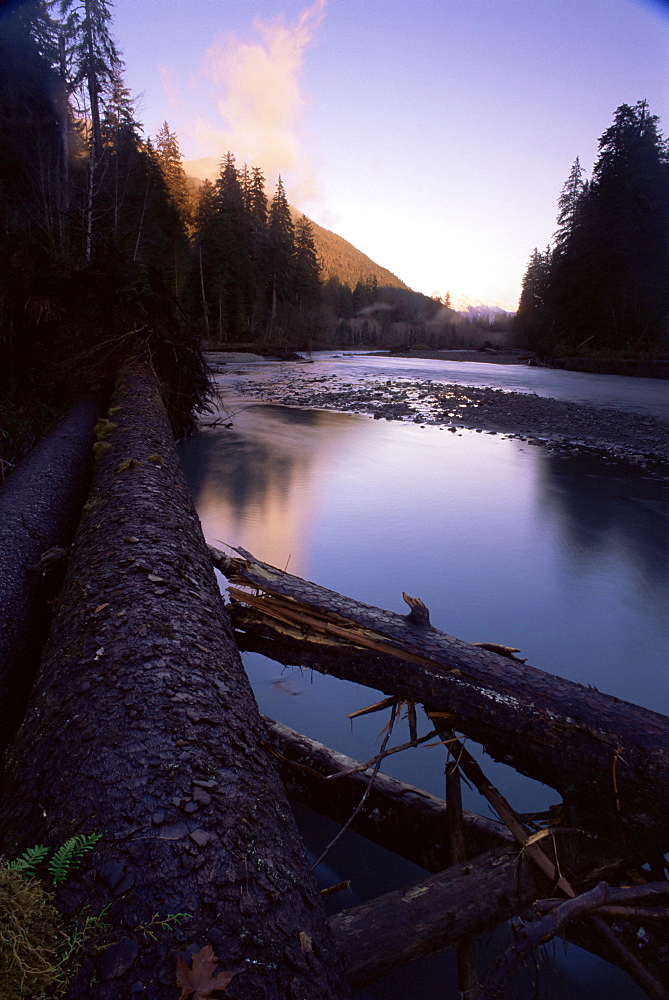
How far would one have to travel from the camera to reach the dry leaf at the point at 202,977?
79cm

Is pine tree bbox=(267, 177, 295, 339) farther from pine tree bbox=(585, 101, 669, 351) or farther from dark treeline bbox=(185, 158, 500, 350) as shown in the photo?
pine tree bbox=(585, 101, 669, 351)

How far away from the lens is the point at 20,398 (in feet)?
20.3

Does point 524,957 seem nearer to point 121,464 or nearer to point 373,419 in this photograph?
point 121,464

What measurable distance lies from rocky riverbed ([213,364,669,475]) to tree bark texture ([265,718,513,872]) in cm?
910

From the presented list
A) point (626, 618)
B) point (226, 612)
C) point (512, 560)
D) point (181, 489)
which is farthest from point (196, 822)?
point (512, 560)

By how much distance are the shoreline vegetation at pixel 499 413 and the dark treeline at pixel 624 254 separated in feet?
54.4

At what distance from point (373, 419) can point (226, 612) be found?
12.3 meters

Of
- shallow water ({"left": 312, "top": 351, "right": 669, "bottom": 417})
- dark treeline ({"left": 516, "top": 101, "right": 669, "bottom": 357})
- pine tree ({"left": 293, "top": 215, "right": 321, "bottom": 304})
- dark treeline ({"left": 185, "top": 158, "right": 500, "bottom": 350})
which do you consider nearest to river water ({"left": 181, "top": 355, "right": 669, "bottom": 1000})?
shallow water ({"left": 312, "top": 351, "right": 669, "bottom": 417})

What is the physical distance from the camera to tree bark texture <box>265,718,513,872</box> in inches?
70.8

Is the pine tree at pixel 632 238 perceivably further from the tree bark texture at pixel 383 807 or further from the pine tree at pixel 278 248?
the tree bark texture at pixel 383 807

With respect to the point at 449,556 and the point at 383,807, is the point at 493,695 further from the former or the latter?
the point at 449,556

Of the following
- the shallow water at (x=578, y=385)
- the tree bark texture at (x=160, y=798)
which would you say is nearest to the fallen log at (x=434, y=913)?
the tree bark texture at (x=160, y=798)

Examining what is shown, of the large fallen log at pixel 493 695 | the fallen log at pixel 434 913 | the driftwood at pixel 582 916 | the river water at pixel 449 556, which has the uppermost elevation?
the large fallen log at pixel 493 695

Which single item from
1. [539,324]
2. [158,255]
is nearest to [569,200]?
[539,324]
